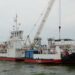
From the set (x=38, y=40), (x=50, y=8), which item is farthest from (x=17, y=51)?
(x=50, y=8)

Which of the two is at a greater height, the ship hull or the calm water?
the ship hull

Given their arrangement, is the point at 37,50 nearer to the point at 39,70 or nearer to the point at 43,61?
the point at 43,61

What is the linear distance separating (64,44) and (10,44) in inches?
688

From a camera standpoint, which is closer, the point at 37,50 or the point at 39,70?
the point at 39,70

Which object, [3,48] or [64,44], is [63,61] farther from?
[3,48]

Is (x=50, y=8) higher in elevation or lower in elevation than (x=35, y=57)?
higher

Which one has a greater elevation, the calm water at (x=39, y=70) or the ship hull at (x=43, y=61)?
the ship hull at (x=43, y=61)

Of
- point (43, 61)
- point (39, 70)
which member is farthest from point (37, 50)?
point (39, 70)

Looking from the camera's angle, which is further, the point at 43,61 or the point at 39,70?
the point at 43,61

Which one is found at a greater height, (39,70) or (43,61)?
(43,61)

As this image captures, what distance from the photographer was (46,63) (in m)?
67.5

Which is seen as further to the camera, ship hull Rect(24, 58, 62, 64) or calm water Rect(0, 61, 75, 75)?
ship hull Rect(24, 58, 62, 64)

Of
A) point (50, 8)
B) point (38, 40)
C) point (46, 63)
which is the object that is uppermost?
point (50, 8)

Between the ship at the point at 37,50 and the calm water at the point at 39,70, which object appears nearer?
the calm water at the point at 39,70
